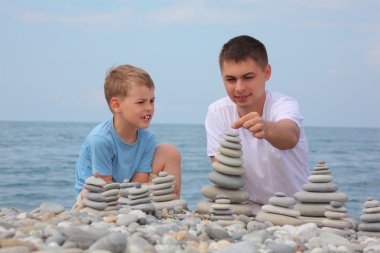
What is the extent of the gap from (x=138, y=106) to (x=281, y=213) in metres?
2.01

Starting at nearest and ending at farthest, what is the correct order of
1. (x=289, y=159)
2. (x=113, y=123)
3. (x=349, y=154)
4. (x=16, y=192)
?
(x=289, y=159)
(x=113, y=123)
(x=16, y=192)
(x=349, y=154)

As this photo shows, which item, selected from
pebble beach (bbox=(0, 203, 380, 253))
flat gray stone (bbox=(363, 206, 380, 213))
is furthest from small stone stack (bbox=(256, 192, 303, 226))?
flat gray stone (bbox=(363, 206, 380, 213))

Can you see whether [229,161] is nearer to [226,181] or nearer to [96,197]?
[226,181]

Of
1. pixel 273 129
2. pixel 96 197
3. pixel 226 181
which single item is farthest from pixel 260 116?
pixel 96 197

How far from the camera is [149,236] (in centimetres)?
320

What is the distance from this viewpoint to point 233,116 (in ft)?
18.2

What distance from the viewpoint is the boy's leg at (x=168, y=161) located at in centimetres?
555

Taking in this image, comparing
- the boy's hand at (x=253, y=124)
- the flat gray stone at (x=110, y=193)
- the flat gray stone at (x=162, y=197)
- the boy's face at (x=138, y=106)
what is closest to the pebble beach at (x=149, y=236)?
the flat gray stone at (x=110, y=193)

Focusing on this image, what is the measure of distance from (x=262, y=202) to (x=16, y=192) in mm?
9809

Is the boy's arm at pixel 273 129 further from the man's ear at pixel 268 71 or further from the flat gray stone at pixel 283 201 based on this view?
the man's ear at pixel 268 71

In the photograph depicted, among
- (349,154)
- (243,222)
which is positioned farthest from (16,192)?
(349,154)

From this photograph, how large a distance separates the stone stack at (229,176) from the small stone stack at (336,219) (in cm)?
60

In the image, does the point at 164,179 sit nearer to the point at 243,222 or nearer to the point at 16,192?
the point at 243,222

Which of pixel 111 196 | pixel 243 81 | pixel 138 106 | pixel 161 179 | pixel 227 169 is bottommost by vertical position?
pixel 111 196
